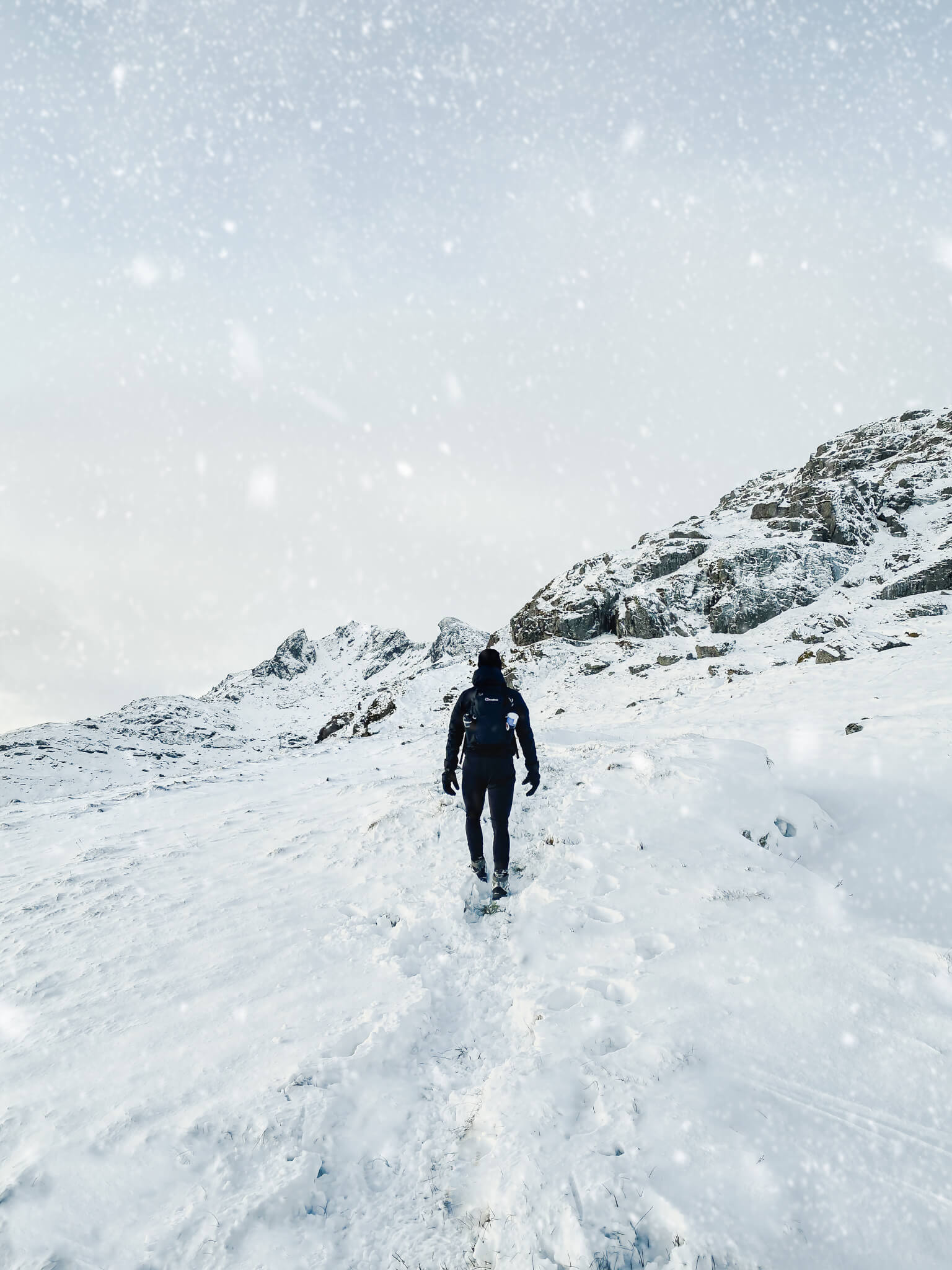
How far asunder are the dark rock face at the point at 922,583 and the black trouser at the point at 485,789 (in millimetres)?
35869

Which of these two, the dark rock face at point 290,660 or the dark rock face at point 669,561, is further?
the dark rock face at point 290,660

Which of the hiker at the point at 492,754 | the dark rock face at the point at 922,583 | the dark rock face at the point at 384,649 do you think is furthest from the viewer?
the dark rock face at the point at 384,649

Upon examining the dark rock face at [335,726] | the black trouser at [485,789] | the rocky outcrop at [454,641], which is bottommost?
the dark rock face at [335,726]

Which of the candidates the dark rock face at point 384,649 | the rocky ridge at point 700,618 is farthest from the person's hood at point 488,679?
the dark rock face at point 384,649

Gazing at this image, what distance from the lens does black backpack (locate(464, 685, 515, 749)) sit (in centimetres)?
630

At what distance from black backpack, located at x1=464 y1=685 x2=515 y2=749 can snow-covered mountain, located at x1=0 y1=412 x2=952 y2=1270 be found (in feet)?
4.81

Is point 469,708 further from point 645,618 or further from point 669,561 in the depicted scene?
point 669,561

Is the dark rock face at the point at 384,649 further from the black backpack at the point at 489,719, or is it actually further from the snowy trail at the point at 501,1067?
the snowy trail at the point at 501,1067

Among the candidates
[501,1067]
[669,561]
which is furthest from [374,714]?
[501,1067]

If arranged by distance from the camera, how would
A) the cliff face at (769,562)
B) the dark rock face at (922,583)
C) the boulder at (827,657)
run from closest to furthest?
the boulder at (827,657), the dark rock face at (922,583), the cliff face at (769,562)

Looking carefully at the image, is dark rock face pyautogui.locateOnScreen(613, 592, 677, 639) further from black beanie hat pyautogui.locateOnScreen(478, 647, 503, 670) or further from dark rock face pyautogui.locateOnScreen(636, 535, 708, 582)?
black beanie hat pyautogui.locateOnScreen(478, 647, 503, 670)

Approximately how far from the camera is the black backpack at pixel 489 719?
6305 millimetres

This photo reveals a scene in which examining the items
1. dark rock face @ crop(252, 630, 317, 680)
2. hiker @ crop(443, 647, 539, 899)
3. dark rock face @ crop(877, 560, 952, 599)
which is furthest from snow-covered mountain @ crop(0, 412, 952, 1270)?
dark rock face @ crop(252, 630, 317, 680)

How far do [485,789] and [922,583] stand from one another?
36946mm
